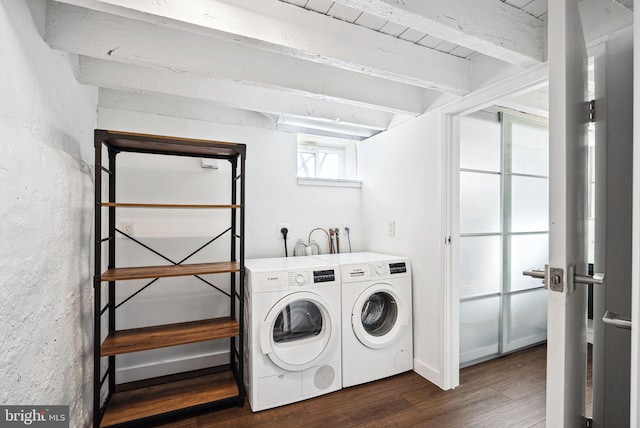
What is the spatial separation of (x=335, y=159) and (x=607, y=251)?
7.56 ft

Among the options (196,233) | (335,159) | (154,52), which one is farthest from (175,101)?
(335,159)

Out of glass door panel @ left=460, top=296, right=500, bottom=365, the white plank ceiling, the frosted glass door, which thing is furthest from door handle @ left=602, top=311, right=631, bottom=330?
glass door panel @ left=460, top=296, right=500, bottom=365

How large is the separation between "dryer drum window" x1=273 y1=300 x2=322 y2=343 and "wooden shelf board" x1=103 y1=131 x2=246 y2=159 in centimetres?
114

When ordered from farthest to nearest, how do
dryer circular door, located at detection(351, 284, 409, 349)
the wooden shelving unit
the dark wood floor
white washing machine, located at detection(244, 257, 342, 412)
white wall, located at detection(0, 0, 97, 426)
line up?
dryer circular door, located at detection(351, 284, 409, 349), white washing machine, located at detection(244, 257, 342, 412), the dark wood floor, the wooden shelving unit, white wall, located at detection(0, 0, 97, 426)

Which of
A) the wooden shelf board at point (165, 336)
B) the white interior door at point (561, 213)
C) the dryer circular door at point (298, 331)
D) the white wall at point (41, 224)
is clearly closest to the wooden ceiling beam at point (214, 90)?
the white wall at point (41, 224)

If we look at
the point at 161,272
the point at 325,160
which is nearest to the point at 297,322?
the point at 161,272

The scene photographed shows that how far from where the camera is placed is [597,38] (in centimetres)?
131

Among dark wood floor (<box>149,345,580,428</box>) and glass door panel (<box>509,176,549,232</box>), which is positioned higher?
glass door panel (<box>509,176,549,232</box>)

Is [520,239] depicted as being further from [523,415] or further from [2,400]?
[2,400]

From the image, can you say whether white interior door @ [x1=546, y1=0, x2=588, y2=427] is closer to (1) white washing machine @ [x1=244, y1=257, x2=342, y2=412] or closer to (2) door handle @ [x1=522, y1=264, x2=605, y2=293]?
(2) door handle @ [x1=522, y1=264, x2=605, y2=293]

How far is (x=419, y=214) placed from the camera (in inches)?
92.4

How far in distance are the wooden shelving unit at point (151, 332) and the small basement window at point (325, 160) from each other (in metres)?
0.90

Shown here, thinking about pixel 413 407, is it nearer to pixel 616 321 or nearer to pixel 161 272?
pixel 616 321

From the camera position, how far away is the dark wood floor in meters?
1.80
